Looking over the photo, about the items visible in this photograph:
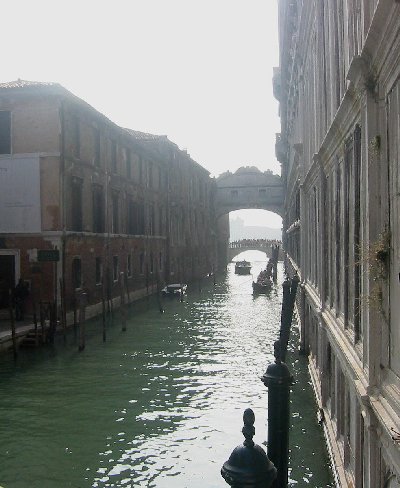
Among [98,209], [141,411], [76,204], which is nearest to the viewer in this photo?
[141,411]

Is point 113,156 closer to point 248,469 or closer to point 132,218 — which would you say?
point 132,218

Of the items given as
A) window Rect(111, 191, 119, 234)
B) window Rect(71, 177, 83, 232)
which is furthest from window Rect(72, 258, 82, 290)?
window Rect(111, 191, 119, 234)

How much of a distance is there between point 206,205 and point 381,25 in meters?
47.7

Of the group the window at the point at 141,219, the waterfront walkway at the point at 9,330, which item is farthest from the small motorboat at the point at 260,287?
the waterfront walkway at the point at 9,330

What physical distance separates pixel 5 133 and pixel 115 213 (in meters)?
7.50

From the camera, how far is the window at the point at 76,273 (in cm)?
2069

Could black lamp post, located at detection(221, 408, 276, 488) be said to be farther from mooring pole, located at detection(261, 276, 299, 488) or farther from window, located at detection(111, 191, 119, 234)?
window, located at detection(111, 191, 119, 234)

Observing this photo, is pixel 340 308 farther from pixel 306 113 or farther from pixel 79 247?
pixel 79 247

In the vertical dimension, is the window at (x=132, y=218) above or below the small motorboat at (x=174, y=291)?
above

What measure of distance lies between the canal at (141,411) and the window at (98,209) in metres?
5.61

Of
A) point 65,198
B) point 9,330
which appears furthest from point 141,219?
point 9,330

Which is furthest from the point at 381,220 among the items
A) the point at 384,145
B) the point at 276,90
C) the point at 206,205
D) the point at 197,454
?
the point at 206,205

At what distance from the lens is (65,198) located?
19656 mm

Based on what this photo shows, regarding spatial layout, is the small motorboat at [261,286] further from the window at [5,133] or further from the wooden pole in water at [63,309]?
the window at [5,133]
